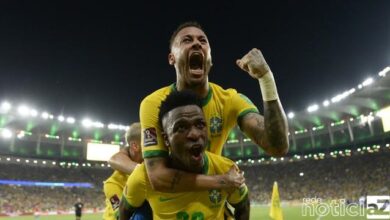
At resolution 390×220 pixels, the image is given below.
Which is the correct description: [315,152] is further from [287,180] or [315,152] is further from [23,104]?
[23,104]

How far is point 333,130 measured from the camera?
198 feet

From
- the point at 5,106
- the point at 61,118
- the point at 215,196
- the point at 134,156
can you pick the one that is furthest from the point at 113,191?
the point at 61,118

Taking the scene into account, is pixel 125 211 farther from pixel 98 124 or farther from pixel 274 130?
pixel 98 124

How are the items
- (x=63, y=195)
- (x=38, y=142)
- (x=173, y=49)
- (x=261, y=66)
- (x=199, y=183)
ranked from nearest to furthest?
(x=199, y=183) < (x=261, y=66) < (x=173, y=49) < (x=63, y=195) < (x=38, y=142)

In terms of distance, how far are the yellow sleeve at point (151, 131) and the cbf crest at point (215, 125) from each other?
610mm

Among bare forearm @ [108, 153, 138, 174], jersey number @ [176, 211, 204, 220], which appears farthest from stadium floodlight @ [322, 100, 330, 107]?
jersey number @ [176, 211, 204, 220]

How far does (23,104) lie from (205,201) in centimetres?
5061

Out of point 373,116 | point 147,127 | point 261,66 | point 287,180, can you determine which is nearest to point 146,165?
point 147,127

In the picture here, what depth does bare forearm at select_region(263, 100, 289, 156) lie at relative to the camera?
362 centimetres

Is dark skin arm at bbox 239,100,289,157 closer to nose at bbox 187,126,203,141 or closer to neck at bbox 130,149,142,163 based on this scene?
nose at bbox 187,126,203,141

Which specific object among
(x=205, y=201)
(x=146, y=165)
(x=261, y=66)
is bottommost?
(x=205, y=201)

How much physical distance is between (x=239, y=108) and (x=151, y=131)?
3.47ft

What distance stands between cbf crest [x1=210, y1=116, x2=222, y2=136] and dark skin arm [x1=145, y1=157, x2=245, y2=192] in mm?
745

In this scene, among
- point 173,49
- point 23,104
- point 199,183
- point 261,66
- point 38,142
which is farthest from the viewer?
point 38,142
